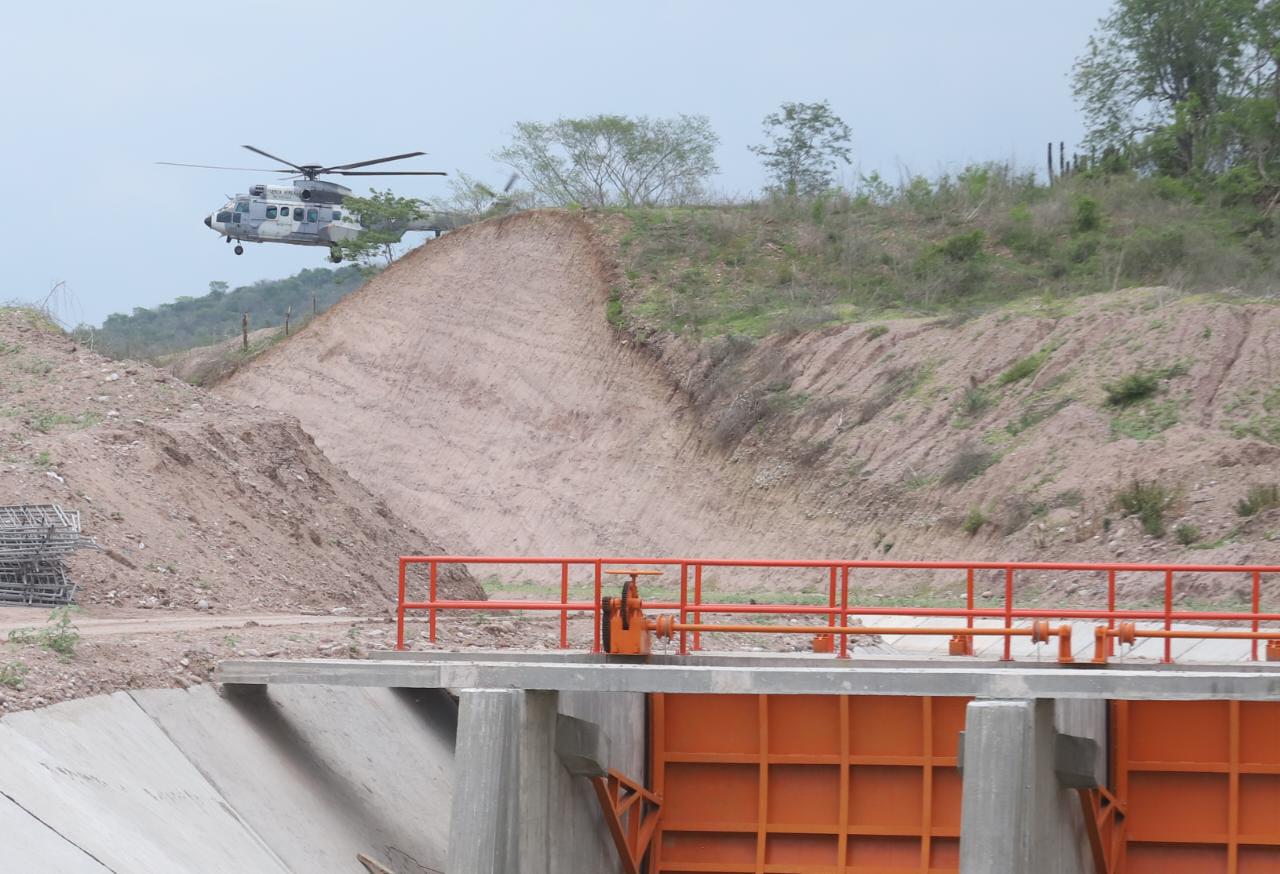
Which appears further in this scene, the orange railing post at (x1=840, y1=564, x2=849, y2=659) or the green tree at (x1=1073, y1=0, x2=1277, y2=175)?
the green tree at (x1=1073, y1=0, x2=1277, y2=175)

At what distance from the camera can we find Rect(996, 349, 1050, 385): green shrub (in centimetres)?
3853

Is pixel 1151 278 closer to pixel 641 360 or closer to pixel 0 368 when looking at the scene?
pixel 641 360

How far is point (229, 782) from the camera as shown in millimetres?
14828

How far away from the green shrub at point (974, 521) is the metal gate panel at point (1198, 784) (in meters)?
16.9

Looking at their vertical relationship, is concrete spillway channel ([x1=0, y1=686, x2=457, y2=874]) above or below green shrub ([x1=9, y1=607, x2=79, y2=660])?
below

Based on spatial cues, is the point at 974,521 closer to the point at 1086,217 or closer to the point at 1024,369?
the point at 1024,369

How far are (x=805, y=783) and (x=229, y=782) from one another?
697cm

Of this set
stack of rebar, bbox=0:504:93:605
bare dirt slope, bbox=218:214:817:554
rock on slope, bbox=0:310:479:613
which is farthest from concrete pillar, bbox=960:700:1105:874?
bare dirt slope, bbox=218:214:817:554

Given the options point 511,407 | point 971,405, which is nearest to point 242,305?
point 511,407

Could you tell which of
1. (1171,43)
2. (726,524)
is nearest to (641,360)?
(726,524)

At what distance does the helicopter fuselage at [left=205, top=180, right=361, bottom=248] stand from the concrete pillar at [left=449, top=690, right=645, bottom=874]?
42.6 m

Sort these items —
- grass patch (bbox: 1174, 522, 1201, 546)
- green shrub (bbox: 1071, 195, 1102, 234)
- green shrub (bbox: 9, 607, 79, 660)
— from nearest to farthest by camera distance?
1. green shrub (bbox: 9, 607, 79, 660)
2. grass patch (bbox: 1174, 522, 1201, 546)
3. green shrub (bbox: 1071, 195, 1102, 234)

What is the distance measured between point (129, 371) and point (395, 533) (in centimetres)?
589

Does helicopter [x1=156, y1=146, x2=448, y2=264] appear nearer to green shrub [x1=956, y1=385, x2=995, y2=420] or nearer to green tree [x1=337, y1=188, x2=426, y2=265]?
green tree [x1=337, y1=188, x2=426, y2=265]
